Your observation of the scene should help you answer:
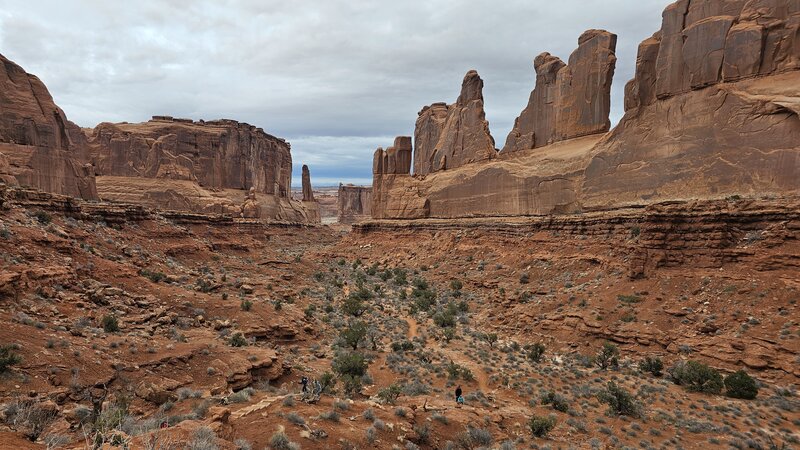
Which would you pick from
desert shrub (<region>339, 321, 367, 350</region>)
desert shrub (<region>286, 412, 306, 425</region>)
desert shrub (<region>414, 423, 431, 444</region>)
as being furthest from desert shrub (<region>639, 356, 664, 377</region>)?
desert shrub (<region>286, 412, 306, 425</region>)

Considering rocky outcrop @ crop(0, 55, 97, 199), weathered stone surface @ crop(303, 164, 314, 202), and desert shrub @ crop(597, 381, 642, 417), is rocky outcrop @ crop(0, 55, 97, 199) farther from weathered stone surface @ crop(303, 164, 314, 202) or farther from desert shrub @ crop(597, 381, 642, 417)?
weathered stone surface @ crop(303, 164, 314, 202)

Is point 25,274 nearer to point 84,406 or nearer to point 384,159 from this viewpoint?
point 84,406

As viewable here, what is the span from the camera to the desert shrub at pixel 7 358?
30.5 ft

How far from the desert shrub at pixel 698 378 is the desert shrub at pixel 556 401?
A: 4.47 meters

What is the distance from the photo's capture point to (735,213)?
18.6 metres

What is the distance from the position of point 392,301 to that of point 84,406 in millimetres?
21291

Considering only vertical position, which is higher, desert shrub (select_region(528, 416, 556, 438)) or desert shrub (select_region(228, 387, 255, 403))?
desert shrub (select_region(228, 387, 255, 403))

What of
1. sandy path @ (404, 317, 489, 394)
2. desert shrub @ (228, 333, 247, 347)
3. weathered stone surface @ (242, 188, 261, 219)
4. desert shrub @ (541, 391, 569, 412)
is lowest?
sandy path @ (404, 317, 489, 394)

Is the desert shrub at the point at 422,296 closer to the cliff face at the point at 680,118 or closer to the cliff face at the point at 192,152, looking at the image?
the cliff face at the point at 680,118

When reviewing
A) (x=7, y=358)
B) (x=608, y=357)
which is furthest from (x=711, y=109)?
(x=7, y=358)

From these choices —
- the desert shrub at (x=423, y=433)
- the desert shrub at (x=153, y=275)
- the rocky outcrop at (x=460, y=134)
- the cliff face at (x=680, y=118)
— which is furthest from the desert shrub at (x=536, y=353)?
the rocky outcrop at (x=460, y=134)

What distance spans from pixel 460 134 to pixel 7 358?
41975mm

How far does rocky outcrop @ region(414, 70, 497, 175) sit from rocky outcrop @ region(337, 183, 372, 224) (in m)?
80.0

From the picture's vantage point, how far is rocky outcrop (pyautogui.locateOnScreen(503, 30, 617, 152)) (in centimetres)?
3092
